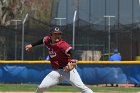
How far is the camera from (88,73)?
2208cm

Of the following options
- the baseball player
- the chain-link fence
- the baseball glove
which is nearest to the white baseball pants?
the baseball player

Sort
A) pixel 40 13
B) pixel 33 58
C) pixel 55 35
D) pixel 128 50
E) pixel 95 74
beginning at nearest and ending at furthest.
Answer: pixel 55 35
pixel 95 74
pixel 33 58
pixel 128 50
pixel 40 13

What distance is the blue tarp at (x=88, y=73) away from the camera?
21.8 metres

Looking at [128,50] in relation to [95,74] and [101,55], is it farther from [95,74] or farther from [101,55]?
[95,74]

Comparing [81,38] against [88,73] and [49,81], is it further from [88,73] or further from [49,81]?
[49,81]

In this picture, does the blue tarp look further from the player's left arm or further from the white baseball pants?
the player's left arm

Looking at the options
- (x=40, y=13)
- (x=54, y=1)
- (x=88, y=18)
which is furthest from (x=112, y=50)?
(x=40, y=13)

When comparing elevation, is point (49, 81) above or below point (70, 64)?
below

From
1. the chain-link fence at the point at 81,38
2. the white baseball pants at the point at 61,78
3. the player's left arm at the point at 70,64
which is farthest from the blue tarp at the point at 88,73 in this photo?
the player's left arm at the point at 70,64

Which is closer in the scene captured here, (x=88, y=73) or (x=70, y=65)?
(x=70, y=65)

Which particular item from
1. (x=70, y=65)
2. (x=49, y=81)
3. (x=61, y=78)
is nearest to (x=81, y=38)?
(x=61, y=78)

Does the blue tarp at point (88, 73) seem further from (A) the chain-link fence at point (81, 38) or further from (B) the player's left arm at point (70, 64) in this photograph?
(B) the player's left arm at point (70, 64)

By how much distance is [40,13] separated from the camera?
43.7 m

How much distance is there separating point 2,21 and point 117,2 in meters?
8.65
